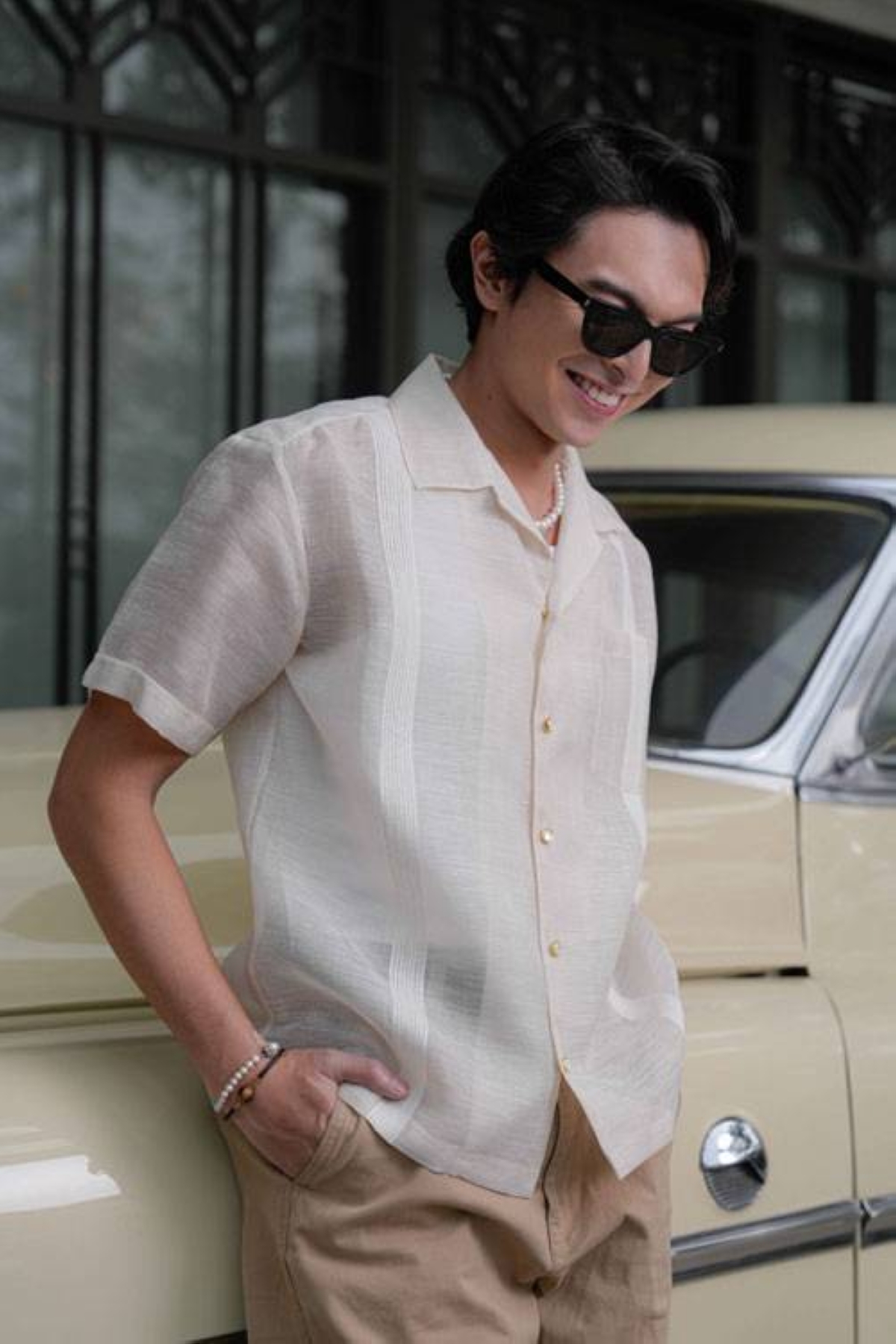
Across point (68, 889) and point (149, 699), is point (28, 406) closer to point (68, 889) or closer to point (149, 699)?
point (68, 889)

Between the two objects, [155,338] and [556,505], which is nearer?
[556,505]

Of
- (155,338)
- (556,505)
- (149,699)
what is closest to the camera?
(149,699)

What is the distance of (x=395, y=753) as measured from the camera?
6.10 feet

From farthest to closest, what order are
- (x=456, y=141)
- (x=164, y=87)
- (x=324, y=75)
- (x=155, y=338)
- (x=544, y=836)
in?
(x=456, y=141) → (x=324, y=75) → (x=155, y=338) → (x=164, y=87) → (x=544, y=836)

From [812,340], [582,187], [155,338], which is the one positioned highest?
[812,340]

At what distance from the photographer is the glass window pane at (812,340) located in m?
9.24

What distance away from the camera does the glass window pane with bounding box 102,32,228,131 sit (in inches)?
276

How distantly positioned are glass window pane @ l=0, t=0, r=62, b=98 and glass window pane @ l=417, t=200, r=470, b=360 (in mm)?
1557

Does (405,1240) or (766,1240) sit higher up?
(405,1240)

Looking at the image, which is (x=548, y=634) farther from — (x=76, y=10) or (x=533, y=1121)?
(x=76, y=10)

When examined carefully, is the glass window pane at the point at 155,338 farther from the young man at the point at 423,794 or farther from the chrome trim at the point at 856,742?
the young man at the point at 423,794

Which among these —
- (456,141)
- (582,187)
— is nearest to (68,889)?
(582,187)

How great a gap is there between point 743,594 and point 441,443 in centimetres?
106

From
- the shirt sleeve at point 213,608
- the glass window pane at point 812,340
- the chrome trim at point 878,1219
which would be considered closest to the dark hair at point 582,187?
the shirt sleeve at point 213,608
